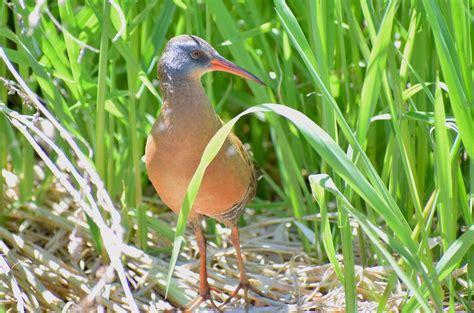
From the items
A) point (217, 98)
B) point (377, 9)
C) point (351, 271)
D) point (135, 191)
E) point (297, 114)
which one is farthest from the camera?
point (217, 98)

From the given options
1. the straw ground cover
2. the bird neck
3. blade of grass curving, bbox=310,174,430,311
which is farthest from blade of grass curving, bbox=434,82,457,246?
the bird neck

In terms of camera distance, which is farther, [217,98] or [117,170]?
[217,98]

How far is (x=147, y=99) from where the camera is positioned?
129 inches

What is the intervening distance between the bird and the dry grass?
1.25 ft

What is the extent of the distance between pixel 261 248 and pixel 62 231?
801 millimetres

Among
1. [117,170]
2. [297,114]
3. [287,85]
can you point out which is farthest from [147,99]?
[297,114]

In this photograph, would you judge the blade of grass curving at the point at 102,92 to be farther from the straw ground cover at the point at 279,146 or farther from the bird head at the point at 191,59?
the bird head at the point at 191,59

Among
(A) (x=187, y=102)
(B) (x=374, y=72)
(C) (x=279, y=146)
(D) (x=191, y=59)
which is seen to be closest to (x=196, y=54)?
(D) (x=191, y=59)

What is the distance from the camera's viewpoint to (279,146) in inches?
120

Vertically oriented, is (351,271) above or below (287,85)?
below

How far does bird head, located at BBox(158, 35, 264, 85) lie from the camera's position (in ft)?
8.61

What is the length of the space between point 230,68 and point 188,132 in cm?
25

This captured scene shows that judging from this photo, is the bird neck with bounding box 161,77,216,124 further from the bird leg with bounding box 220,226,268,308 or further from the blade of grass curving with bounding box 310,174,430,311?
the blade of grass curving with bounding box 310,174,430,311

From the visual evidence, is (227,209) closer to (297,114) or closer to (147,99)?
(147,99)
